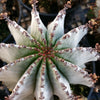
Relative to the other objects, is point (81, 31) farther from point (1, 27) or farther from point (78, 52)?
point (1, 27)

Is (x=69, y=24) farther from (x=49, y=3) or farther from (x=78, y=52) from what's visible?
(x=78, y=52)

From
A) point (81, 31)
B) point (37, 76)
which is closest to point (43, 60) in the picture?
point (37, 76)

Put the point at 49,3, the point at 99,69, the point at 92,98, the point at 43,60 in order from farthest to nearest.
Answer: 1. the point at 92,98
2. the point at 99,69
3. the point at 49,3
4. the point at 43,60

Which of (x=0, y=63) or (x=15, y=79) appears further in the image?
(x=0, y=63)

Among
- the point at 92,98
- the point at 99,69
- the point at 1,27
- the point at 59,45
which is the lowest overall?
the point at 92,98

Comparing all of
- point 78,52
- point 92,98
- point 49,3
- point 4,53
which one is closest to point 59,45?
point 78,52

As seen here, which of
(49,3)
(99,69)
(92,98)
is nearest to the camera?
(49,3)

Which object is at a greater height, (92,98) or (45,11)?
(45,11)
